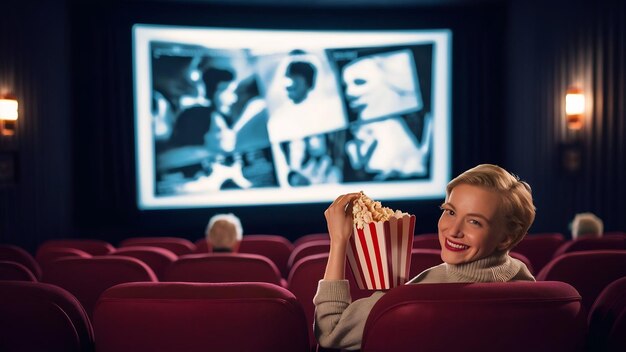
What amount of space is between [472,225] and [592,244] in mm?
2088

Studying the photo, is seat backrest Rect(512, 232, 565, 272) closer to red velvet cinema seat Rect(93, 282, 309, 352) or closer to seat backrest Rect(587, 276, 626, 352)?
seat backrest Rect(587, 276, 626, 352)

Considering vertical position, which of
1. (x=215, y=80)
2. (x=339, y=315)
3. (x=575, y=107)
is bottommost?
(x=339, y=315)

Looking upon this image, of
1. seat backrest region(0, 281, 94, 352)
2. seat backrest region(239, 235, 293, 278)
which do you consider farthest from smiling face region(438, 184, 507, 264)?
seat backrest region(239, 235, 293, 278)

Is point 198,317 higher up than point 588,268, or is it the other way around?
point 198,317

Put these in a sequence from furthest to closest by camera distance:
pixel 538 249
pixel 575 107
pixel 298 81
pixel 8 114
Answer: pixel 298 81 → pixel 575 107 → pixel 8 114 → pixel 538 249

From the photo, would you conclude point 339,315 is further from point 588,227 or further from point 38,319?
point 588,227

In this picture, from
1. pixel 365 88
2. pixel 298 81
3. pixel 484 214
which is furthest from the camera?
Answer: pixel 365 88

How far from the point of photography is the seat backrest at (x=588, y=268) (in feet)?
7.57

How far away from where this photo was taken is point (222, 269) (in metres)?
2.73

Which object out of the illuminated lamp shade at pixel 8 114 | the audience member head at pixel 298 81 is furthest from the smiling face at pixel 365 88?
the illuminated lamp shade at pixel 8 114

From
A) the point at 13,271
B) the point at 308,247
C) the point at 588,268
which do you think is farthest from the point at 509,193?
the point at 308,247

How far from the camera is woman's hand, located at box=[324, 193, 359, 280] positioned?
141 cm

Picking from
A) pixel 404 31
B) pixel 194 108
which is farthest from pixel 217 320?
pixel 404 31

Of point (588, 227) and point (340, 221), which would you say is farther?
point (588, 227)
